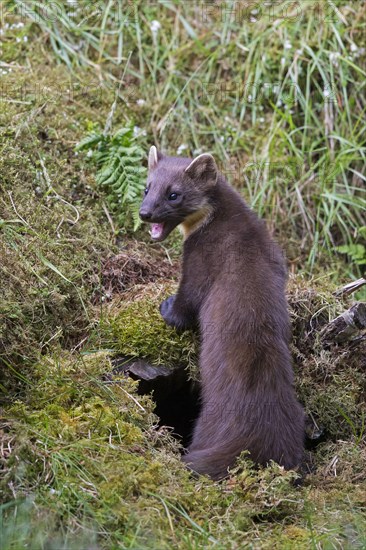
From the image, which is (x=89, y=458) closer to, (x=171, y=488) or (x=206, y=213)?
(x=171, y=488)

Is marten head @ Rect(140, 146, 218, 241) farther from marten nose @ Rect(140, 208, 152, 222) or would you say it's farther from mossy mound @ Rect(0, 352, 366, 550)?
mossy mound @ Rect(0, 352, 366, 550)

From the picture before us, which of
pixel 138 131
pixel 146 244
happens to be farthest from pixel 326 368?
pixel 138 131

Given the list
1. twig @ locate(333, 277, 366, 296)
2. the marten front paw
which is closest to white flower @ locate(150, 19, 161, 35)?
twig @ locate(333, 277, 366, 296)

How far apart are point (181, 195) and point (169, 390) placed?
142 cm

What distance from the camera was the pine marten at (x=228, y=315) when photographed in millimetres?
5121

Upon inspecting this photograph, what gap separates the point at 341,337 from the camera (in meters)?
6.35

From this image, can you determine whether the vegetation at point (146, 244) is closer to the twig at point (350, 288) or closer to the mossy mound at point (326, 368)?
the mossy mound at point (326, 368)

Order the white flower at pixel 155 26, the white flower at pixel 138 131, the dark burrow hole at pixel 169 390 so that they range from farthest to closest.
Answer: the white flower at pixel 155 26, the white flower at pixel 138 131, the dark burrow hole at pixel 169 390

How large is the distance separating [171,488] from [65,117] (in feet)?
13.7

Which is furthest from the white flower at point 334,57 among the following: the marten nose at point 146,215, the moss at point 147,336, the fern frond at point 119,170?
the moss at point 147,336

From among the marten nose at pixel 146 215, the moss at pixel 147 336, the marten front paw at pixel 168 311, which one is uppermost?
the marten nose at pixel 146 215

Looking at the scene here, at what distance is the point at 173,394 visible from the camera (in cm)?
628

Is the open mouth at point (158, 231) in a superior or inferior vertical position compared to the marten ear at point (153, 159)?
inferior

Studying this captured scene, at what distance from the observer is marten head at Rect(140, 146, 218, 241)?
604 cm
